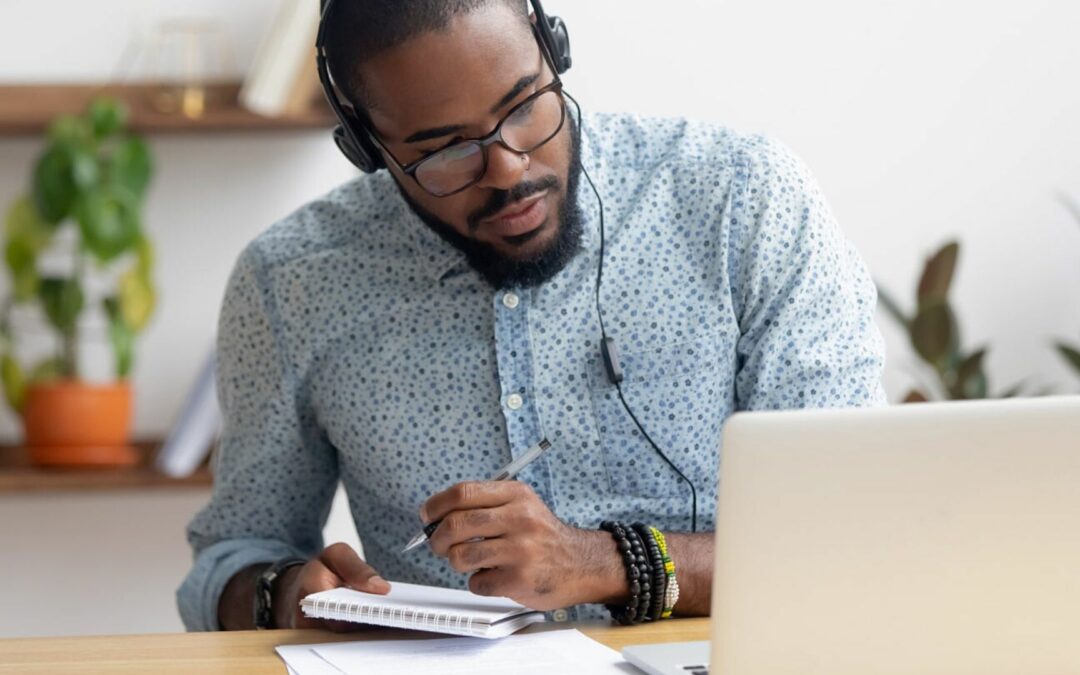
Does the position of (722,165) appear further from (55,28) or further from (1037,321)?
(55,28)

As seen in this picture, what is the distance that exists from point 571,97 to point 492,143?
150 millimetres

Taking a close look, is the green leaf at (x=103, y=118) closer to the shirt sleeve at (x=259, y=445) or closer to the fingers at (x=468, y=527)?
the shirt sleeve at (x=259, y=445)

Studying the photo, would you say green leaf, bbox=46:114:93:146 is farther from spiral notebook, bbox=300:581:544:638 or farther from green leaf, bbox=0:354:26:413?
spiral notebook, bbox=300:581:544:638

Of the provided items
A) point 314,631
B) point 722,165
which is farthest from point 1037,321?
point 314,631

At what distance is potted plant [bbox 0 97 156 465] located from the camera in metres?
2.19

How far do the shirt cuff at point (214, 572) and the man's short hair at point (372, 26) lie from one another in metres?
0.51

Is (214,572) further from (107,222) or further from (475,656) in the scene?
(107,222)

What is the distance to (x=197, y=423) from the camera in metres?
2.28

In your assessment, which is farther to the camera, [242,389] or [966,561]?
[242,389]

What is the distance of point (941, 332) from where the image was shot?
2.24 meters

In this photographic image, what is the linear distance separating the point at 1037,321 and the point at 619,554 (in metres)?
1.57

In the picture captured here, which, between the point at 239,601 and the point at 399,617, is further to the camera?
the point at 239,601

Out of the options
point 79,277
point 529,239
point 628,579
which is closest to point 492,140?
point 529,239

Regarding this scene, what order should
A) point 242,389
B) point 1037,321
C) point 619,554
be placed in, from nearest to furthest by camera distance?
point 619,554
point 242,389
point 1037,321
